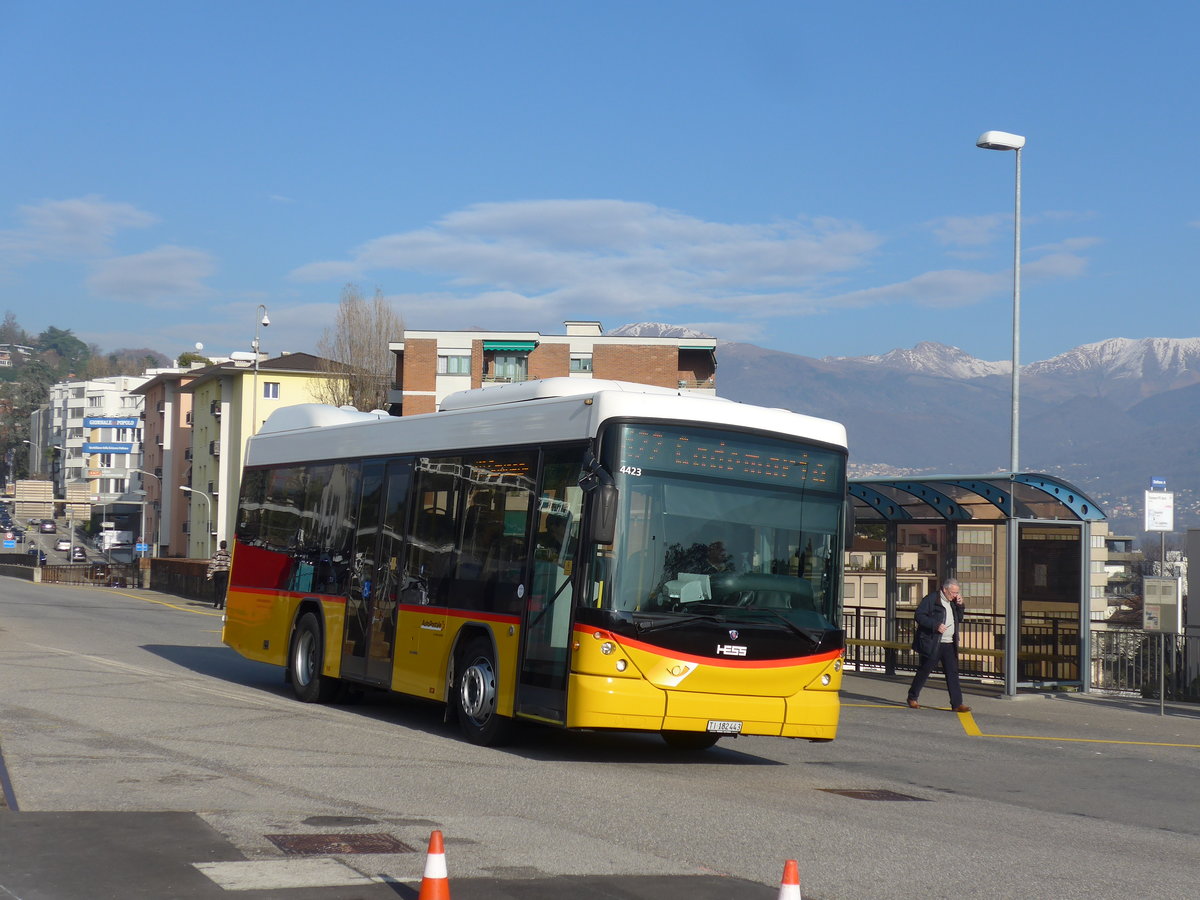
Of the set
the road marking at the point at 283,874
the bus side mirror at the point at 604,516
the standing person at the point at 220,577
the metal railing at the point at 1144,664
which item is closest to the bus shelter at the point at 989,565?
the metal railing at the point at 1144,664

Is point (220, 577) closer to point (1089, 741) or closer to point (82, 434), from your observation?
point (1089, 741)

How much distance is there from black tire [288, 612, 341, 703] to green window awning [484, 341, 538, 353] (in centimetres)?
6695

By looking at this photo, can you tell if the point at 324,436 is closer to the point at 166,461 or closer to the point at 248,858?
the point at 248,858

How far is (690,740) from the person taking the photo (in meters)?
13.6

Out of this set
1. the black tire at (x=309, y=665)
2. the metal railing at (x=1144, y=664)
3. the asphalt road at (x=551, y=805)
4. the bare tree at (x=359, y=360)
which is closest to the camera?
the asphalt road at (x=551, y=805)

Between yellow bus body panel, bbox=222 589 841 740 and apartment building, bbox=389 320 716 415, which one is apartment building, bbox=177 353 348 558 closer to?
apartment building, bbox=389 320 716 415

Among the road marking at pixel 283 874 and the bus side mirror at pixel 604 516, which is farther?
the bus side mirror at pixel 604 516

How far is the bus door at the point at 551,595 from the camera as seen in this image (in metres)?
11.3

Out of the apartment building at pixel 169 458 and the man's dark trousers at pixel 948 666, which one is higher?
the apartment building at pixel 169 458

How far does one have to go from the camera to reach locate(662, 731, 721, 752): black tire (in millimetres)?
13422

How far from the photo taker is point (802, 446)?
12281mm

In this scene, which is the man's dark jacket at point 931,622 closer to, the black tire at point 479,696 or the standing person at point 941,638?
the standing person at point 941,638

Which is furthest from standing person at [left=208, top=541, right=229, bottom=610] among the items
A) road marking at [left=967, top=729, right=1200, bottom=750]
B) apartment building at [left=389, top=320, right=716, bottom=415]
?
apartment building at [left=389, top=320, right=716, bottom=415]

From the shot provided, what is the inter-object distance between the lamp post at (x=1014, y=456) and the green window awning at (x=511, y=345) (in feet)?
201
